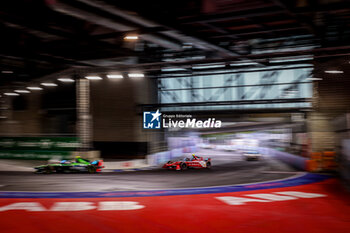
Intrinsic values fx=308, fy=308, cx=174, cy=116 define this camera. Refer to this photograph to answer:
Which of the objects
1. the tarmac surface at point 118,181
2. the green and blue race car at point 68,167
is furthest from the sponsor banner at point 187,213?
the green and blue race car at point 68,167

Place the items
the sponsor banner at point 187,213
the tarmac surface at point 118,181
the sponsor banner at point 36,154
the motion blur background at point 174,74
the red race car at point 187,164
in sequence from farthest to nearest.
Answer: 1. the sponsor banner at point 36,154
2. the red race car at point 187,164
3. the tarmac surface at point 118,181
4. the motion blur background at point 174,74
5. the sponsor banner at point 187,213

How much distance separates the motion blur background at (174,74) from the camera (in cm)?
1275

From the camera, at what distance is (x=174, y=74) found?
24.1m

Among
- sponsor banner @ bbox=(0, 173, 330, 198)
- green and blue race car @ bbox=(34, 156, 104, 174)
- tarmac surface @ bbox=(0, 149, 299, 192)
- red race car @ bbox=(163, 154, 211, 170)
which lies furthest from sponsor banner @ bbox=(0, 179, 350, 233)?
red race car @ bbox=(163, 154, 211, 170)

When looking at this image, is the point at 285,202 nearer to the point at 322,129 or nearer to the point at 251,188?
the point at 251,188

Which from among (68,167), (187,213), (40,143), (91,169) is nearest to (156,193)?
(187,213)

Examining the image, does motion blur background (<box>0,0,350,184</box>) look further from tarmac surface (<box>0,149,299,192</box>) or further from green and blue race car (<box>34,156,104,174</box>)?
tarmac surface (<box>0,149,299,192</box>)

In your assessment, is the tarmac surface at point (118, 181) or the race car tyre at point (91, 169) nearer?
the tarmac surface at point (118, 181)

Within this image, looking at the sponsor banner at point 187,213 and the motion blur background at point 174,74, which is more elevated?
the motion blur background at point 174,74

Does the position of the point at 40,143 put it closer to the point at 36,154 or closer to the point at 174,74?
the point at 36,154

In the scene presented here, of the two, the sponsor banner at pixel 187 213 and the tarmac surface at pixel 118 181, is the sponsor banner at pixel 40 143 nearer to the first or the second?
the tarmac surface at pixel 118 181

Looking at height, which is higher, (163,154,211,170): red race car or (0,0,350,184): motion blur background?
(0,0,350,184): motion blur background

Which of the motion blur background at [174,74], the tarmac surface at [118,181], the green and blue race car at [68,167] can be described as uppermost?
the motion blur background at [174,74]

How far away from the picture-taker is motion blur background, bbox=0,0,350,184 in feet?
41.8
